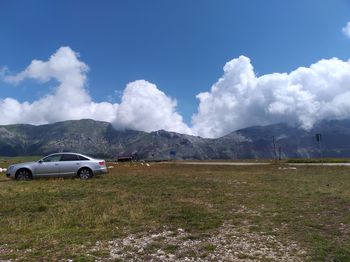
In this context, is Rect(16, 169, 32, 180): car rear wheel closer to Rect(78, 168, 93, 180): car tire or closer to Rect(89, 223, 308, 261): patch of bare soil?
Rect(78, 168, 93, 180): car tire

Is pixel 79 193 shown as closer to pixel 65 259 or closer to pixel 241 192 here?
pixel 241 192

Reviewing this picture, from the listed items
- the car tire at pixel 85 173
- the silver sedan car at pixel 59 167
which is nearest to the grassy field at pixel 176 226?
the silver sedan car at pixel 59 167

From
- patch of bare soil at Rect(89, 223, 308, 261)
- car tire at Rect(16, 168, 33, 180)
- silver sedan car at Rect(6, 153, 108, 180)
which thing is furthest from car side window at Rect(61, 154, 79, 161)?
patch of bare soil at Rect(89, 223, 308, 261)

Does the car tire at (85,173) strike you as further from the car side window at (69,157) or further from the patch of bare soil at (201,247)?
the patch of bare soil at (201,247)

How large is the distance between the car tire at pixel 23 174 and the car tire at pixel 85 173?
339 cm

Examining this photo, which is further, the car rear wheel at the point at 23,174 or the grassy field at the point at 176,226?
the car rear wheel at the point at 23,174

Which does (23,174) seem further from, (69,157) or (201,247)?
(201,247)

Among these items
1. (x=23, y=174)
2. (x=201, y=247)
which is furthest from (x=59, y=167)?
(x=201, y=247)

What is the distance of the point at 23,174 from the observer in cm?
2697

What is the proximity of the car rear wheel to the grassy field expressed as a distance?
9628mm

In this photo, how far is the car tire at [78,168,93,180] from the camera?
28.1 m

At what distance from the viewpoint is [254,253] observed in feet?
28.0

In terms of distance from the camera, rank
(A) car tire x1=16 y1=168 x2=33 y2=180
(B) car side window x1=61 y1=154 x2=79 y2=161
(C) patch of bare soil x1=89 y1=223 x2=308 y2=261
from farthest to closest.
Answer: (B) car side window x1=61 y1=154 x2=79 y2=161
(A) car tire x1=16 y1=168 x2=33 y2=180
(C) patch of bare soil x1=89 y1=223 x2=308 y2=261

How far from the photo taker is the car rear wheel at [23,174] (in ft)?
88.2
